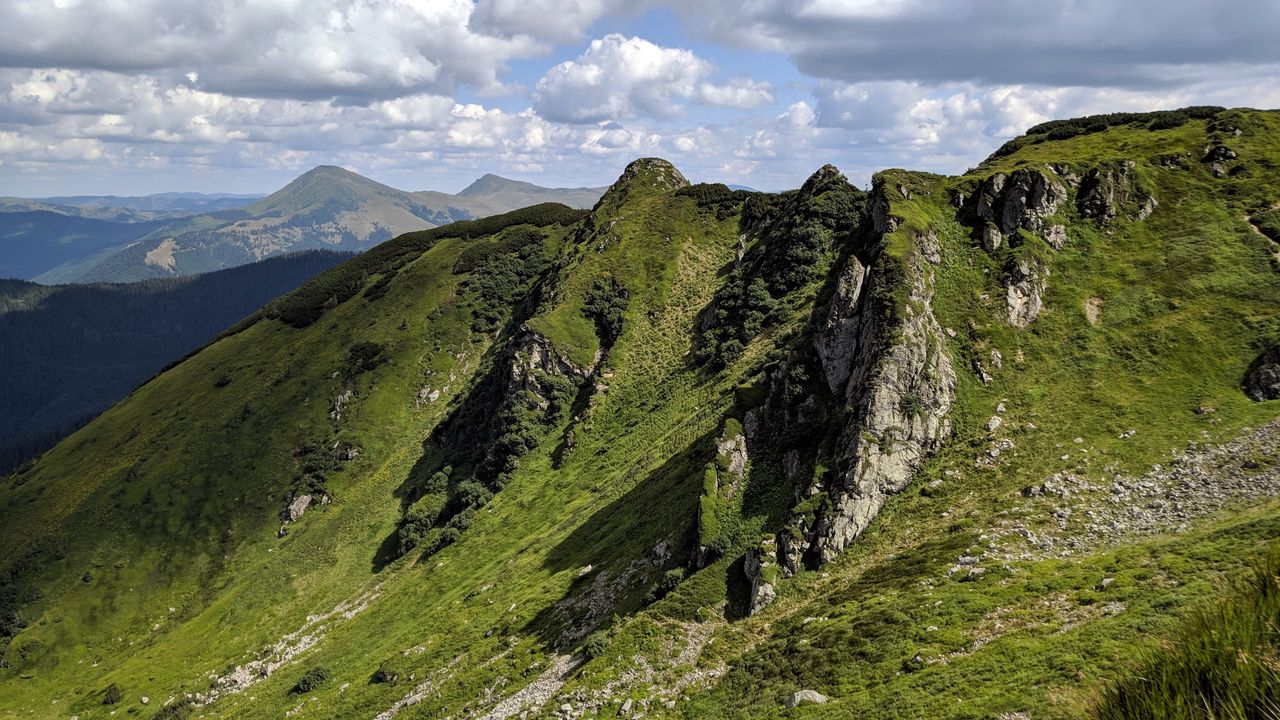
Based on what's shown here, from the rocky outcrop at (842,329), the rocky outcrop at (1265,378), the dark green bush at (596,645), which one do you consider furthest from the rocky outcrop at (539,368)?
the rocky outcrop at (1265,378)

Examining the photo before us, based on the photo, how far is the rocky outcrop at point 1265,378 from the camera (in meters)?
44.4

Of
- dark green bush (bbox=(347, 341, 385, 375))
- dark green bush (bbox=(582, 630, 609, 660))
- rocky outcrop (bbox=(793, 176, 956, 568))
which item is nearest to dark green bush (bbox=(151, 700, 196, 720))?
dark green bush (bbox=(582, 630, 609, 660))

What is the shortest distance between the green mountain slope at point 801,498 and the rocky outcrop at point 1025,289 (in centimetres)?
23

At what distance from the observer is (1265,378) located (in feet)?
147

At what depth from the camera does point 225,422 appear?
15662 cm

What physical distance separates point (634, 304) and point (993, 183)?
7445 centimetres

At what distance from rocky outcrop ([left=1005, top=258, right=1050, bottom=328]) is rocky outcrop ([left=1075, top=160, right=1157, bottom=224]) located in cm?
1017

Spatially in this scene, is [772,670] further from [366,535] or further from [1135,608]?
[366,535]

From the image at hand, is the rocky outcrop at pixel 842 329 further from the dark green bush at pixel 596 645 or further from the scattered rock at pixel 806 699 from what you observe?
the dark green bush at pixel 596 645

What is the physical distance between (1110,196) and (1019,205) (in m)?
8.93

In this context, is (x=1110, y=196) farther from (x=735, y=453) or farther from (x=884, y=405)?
(x=735, y=453)

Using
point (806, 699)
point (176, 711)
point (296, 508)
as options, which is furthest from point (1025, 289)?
point (296, 508)

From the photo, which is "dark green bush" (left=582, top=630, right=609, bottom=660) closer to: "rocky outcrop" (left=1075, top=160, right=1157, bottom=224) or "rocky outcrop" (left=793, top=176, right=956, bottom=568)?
"rocky outcrop" (left=793, top=176, right=956, bottom=568)

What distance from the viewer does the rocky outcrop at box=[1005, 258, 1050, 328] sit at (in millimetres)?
56312
